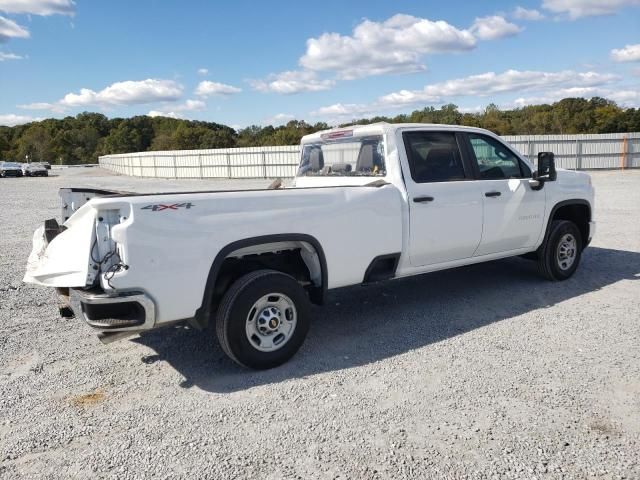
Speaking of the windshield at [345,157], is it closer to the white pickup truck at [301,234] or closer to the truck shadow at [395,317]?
the white pickup truck at [301,234]

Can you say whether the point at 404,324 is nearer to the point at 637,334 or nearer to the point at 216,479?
the point at 637,334

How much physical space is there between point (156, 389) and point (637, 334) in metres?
4.20

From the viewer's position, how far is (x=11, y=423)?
3.37m

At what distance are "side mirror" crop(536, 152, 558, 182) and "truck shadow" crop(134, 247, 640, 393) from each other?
1.36 metres

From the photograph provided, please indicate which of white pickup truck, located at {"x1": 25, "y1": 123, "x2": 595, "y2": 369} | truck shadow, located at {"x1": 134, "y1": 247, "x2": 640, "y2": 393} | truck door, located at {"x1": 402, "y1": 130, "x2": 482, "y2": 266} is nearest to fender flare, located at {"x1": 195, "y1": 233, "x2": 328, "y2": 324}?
white pickup truck, located at {"x1": 25, "y1": 123, "x2": 595, "y2": 369}

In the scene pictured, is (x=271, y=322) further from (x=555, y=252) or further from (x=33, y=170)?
(x=33, y=170)

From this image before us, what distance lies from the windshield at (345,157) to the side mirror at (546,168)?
78.6 inches

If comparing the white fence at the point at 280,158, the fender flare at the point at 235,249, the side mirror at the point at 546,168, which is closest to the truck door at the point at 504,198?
the side mirror at the point at 546,168

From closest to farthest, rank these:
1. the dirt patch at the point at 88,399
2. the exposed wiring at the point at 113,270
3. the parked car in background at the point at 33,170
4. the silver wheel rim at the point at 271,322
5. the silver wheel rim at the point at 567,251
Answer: the exposed wiring at the point at 113,270 < the dirt patch at the point at 88,399 < the silver wheel rim at the point at 271,322 < the silver wheel rim at the point at 567,251 < the parked car in background at the point at 33,170

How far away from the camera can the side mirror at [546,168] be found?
18.8ft

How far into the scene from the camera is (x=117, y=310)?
348cm

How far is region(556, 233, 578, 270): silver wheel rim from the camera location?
6.48 m

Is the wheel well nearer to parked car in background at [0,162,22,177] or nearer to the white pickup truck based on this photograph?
the white pickup truck

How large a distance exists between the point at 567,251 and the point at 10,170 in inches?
1910
